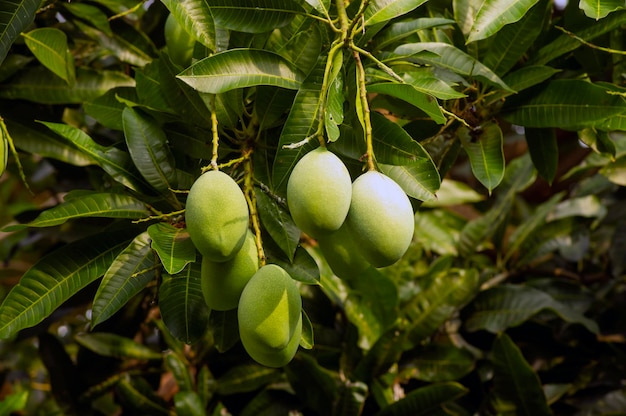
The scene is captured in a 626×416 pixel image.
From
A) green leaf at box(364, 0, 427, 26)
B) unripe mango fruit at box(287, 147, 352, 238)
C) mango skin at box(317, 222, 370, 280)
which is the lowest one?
mango skin at box(317, 222, 370, 280)

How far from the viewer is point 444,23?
35.1 inches

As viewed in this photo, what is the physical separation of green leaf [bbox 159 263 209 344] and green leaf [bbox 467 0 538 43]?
489 mm

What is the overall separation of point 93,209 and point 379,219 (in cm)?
38

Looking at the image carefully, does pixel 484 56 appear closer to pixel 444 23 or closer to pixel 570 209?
pixel 444 23

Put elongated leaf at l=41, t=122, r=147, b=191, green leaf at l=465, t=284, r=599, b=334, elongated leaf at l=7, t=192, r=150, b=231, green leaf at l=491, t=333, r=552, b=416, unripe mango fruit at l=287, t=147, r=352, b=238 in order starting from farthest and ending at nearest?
green leaf at l=465, t=284, r=599, b=334 < green leaf at l=491, t=333, r=552, b=416 < elongated leaf at l=41, t=122, r=147, b=191 < elongated leaf at l=7, t=192, r=150, b=231 < unripe mango fruit at l=287, t=147, r=352, b=238

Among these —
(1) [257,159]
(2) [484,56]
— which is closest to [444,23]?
(2) [484,56]

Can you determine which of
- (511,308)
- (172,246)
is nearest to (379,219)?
(172,246)

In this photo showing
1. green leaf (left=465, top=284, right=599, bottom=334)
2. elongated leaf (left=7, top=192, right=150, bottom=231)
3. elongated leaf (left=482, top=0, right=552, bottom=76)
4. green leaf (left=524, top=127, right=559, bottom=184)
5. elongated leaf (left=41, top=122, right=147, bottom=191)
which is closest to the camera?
→ elongated leaf (left=7, top=192, right=150, bottom=231)

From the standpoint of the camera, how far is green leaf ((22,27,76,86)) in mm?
1070

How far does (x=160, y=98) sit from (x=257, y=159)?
0.17 m

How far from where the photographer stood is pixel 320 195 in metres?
0.66

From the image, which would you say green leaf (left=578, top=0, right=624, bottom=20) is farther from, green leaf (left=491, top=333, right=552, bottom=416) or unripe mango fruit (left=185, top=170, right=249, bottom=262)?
green leaf (left=491, top=333, right=552, bottom=416)

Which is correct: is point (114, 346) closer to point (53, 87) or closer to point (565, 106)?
point (53, 87)

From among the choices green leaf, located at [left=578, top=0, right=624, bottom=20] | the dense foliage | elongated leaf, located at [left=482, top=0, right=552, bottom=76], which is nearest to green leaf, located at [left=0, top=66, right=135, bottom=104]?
the dense foliage
